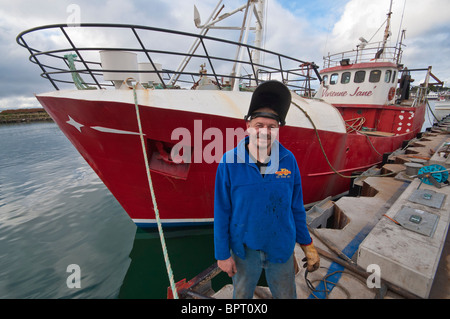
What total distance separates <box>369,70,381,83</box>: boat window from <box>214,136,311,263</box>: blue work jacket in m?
10.6

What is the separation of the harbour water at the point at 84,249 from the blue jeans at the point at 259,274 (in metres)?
2.56

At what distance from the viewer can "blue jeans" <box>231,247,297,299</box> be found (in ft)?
5.20

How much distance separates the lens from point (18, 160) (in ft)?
38.9

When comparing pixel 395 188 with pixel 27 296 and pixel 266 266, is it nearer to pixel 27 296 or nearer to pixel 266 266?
pixel 266 266

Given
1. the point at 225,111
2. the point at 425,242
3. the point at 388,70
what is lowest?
the point at 425,242

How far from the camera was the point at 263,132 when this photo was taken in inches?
56.1

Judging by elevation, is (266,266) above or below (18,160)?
above

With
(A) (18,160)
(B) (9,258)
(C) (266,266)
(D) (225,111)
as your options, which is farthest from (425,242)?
(A) (18,160)

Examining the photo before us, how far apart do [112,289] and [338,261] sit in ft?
12.2

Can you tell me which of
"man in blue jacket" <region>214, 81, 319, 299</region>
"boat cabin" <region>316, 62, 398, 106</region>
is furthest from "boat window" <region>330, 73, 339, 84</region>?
"man in blue jacket" <region>214, 81, 319, 299</region>

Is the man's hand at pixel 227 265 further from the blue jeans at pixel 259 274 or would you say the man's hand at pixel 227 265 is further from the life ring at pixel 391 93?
the life ring at pixel 391 93

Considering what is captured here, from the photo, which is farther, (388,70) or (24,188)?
(388,70)

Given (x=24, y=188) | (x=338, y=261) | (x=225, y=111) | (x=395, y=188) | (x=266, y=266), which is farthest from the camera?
(x=24, y=188)

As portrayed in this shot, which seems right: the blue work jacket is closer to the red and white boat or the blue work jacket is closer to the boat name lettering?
the red and white boat
